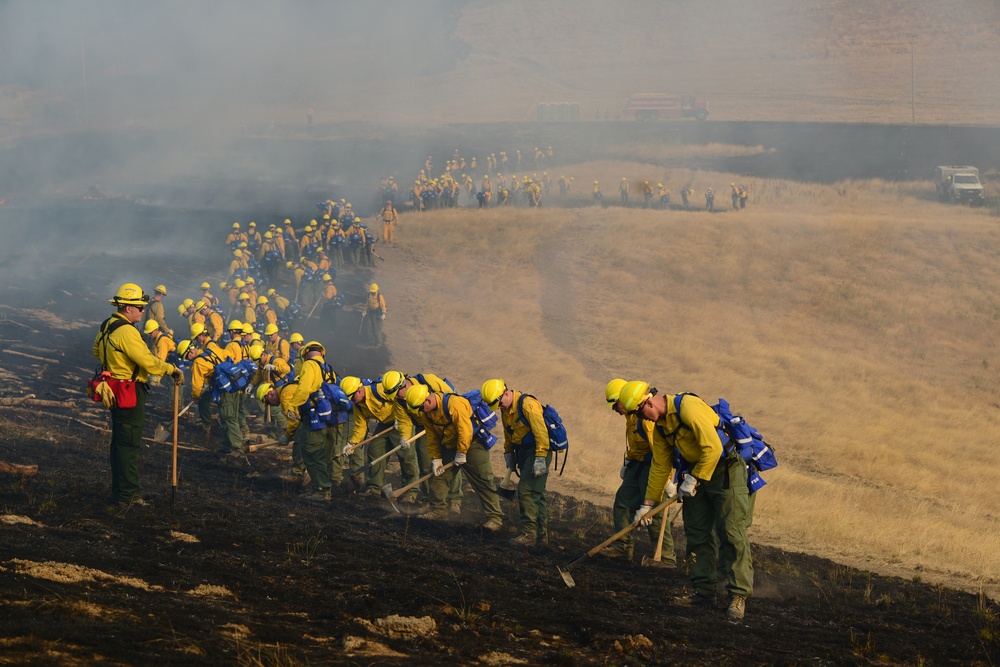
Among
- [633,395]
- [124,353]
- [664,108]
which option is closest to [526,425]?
[633,395]

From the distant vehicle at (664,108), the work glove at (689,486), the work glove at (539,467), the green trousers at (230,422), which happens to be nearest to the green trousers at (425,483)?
the work glove at (539,467)

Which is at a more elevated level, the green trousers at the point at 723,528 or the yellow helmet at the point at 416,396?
the yellow helmet at the point at 416,396

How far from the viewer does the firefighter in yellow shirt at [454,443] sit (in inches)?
513

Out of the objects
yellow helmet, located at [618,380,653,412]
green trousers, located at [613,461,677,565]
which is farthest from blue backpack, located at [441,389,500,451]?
yellow helmet, located at [618,380,653,412]

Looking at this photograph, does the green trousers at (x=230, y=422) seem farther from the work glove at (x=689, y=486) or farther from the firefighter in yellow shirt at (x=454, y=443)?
the work glove at (x=689, y=486)

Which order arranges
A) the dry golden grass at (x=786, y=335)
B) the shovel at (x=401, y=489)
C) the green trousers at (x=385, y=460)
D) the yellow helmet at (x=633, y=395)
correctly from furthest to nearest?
the dry golden grass at (x=786, y=335)
the green trousers at (x=385, y=460)
the shovel at (x=401, y=489)
the yellow helmet at (x=633, y=395)

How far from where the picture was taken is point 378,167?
70625 mm

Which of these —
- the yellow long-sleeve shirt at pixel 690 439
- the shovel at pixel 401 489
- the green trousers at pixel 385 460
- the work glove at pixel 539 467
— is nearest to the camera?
the yellow long-sleeve shirt at pixel 690 439

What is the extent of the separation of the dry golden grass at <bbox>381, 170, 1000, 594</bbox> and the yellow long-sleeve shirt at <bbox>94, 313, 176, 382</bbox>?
8.99 m

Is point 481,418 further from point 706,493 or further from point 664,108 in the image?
point 664,108

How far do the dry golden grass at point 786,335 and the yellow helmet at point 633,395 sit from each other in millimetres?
4930

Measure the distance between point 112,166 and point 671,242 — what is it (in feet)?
159

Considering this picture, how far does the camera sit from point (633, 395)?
10695mm

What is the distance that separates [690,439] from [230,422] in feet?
33.1
